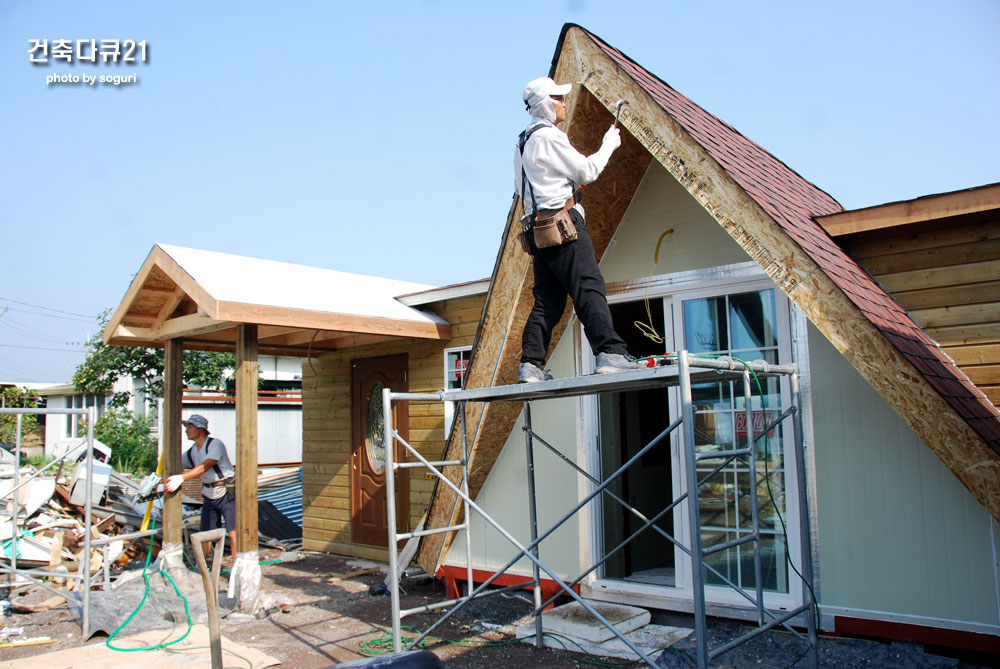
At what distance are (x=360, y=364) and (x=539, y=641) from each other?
15.5 feet

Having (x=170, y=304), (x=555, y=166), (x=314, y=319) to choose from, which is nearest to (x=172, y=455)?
(x=170, y=304)

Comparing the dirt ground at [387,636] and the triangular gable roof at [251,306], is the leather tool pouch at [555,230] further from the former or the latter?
the triangular gable roof at [251,306]

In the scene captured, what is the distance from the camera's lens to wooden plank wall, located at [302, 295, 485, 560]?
7.94m

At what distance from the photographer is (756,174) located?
187 inches

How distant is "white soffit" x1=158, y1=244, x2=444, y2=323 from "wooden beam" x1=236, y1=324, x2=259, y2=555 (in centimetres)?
39

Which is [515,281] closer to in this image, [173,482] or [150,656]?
[150,656]

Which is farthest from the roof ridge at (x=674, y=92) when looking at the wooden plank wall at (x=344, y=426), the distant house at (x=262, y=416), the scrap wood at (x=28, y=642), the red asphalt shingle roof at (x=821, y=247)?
the distant house at (x=262, y=416)

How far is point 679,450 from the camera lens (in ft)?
17.4

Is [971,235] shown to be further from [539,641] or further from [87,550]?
[87,550]

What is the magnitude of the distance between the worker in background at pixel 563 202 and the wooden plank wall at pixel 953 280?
188 cm

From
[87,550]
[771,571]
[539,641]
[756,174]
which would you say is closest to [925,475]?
[771,571]

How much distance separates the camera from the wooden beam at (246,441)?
6.40m

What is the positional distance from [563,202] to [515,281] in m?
1.15

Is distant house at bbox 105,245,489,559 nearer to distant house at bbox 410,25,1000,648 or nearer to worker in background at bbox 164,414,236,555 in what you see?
worker in background at bbox 164,414,236,555
